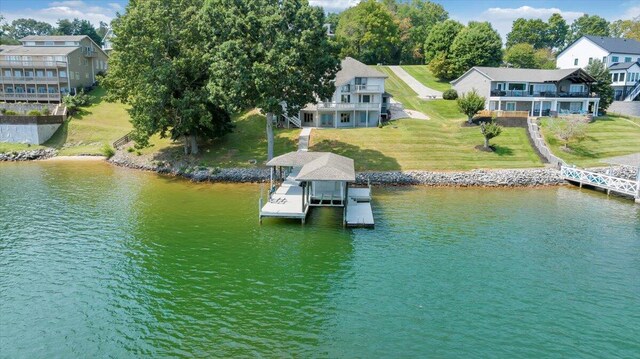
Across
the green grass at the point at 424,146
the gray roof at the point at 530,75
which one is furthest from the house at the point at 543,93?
the green grass at the point at 424,146

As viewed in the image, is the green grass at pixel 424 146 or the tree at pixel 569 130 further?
the tree at pixel 569 130

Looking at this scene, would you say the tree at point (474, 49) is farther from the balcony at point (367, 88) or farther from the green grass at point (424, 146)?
the balcony at point (367, 88)

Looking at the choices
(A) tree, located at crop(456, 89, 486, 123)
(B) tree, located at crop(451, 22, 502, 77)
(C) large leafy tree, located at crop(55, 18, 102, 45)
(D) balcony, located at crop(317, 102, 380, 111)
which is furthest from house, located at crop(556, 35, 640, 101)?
(C) large leafy tree, located at crop(55, 18, 102, 45)

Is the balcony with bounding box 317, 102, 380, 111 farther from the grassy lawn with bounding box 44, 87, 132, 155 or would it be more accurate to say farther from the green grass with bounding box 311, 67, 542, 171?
the grassy lawn with bounding box 44, 87, 132, 155

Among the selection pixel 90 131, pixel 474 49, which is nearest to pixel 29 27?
pixel 90 131

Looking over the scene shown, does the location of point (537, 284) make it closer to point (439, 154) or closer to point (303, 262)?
point (303, 262)
